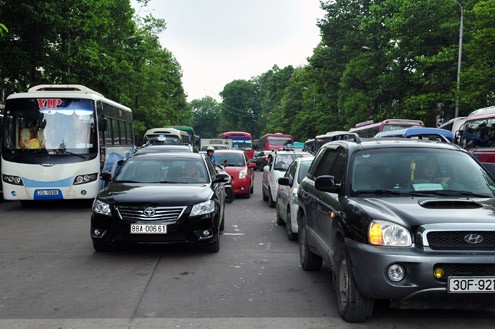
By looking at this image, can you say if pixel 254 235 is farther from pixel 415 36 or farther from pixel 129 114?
pixel 415 36

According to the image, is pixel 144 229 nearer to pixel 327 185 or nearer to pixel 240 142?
pixel 327 185

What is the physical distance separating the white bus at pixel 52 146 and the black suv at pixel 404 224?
9.57 m

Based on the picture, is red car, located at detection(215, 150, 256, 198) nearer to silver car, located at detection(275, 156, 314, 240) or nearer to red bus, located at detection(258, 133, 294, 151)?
silver car, located at detection(275, 156, 314, 240)

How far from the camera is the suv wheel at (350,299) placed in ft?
16.1

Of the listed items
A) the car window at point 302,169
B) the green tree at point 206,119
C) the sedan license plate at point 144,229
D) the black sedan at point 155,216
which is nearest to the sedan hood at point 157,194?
the black sedan at point 155,216

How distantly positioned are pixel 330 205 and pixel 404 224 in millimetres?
1336

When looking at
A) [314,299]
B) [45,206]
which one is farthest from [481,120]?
[314,299]

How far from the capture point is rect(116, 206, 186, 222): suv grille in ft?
25.5

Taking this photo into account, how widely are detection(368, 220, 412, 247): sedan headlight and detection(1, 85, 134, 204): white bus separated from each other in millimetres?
11144

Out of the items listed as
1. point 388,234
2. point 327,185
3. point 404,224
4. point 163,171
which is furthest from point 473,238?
point 163,171

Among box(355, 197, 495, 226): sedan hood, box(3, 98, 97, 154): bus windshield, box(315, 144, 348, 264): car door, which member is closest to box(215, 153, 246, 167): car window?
box(3, 98, 97, 154): bus windshield

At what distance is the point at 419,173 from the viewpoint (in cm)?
572

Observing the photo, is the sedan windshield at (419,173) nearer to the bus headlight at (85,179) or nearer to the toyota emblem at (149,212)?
the toyota emblem at (149,212)

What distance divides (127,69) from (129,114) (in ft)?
46.5
